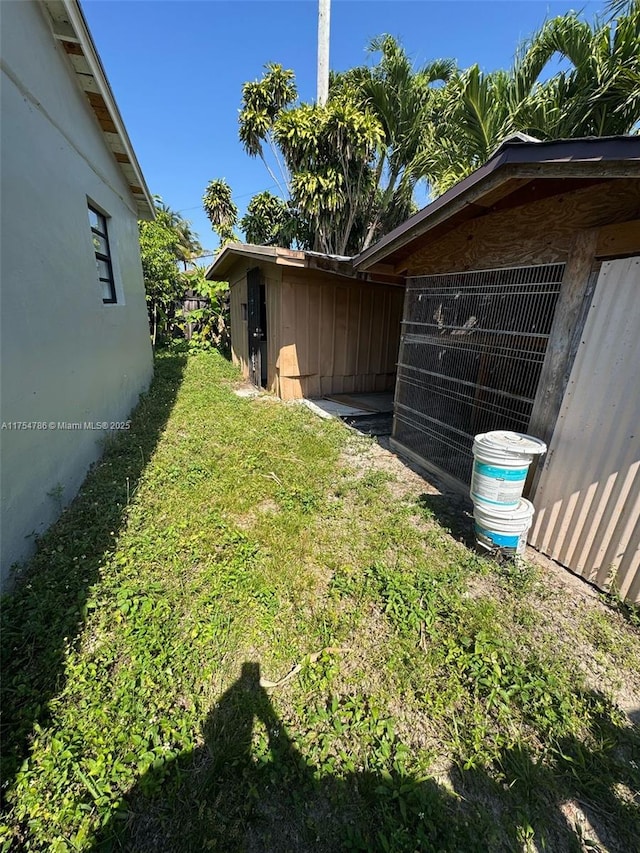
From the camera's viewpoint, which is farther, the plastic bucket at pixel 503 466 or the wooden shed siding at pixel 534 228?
the plastic bucket at pixel 503 466

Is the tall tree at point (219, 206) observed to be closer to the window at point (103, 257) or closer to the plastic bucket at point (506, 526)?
the window at point (103, 257)

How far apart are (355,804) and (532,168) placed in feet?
11.6

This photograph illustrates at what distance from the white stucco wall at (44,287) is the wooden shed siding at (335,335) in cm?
324

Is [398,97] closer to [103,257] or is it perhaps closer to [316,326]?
[316,326]

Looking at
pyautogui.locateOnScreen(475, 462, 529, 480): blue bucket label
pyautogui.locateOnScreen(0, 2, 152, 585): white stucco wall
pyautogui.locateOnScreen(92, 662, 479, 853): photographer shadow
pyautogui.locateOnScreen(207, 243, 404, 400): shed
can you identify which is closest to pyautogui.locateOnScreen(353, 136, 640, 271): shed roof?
pyautogui.locateOnScreen(475, 462, 529, 480): blue bucket label

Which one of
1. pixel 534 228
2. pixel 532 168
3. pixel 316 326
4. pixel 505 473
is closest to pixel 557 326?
pixel 534 228

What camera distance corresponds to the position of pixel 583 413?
92.8 inches

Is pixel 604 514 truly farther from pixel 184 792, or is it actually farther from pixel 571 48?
pixel 571 48

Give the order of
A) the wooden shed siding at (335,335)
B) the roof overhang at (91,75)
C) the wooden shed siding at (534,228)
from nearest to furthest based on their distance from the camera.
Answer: the wooden shed siding at (534,228) → the roof overhang at (91,75) → the wooden shed siding at (335,335)

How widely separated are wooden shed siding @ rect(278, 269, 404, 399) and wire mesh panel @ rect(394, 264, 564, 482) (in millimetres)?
2810

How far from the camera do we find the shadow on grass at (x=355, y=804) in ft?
4.14

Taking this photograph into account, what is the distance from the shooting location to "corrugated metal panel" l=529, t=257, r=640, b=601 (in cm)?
210

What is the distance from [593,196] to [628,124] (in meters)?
5.96

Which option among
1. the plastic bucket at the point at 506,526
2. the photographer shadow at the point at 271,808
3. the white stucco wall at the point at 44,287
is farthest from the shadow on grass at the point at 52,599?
the plastic bucket at the point at 506,526
